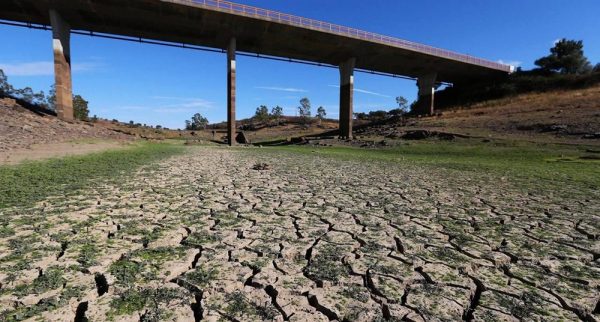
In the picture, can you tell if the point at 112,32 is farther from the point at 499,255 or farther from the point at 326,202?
the point at 499,255

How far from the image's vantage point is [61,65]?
976 inches

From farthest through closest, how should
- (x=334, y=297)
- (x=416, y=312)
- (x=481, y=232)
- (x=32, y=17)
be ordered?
(x=32, y=17) < (x=481, y=232) < (x=334, y=297) < (x=416, y=312)

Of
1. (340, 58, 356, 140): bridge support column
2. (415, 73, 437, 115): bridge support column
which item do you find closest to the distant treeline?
(415, 73, 437, 115): bridge support column

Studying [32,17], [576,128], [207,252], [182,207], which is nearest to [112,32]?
[32,17]

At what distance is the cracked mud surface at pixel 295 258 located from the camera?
2.23 metres

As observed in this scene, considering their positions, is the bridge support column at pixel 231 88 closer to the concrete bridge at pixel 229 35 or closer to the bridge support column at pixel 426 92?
the concrete bridge at pixel 229 35

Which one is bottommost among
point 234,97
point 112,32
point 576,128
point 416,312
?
point 416,312

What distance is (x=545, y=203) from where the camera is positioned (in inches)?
220

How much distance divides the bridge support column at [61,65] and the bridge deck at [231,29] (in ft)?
2.82

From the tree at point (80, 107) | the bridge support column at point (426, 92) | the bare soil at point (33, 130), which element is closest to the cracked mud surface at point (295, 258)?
the bare soil at point (33, 130)

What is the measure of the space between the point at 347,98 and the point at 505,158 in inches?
870

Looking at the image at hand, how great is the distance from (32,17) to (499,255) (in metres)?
34.7

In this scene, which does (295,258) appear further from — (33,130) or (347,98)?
(347,98)

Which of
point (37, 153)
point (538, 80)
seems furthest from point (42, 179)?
point (538, 80)
